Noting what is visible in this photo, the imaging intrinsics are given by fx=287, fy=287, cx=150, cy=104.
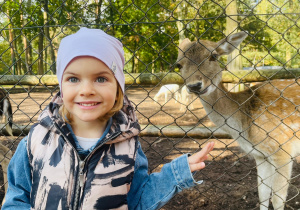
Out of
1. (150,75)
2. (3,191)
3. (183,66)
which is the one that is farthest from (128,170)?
(3,191)

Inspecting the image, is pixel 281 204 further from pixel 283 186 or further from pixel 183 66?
pixel 183 66

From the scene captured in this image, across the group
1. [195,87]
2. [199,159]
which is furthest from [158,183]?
[195,87]

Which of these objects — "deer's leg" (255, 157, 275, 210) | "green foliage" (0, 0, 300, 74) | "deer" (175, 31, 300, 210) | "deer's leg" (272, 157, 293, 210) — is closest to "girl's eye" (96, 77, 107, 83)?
"green foliage" (0, 0, 300, 74)

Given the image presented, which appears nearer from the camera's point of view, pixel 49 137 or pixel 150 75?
pixel 49 137

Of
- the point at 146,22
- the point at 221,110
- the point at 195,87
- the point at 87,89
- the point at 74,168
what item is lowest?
the point at 221,110

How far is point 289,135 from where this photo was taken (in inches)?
126

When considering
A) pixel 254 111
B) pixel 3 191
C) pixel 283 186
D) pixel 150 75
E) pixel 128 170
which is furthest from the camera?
pixel 3 191

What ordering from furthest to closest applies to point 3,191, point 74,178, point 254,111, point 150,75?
point 3,191
point 254,111
point 150,75
point 74,178

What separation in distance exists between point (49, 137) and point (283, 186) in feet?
8.66

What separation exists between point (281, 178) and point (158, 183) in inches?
81.6

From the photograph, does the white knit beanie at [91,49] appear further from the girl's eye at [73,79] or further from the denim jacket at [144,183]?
the denim jacket at [144,183]

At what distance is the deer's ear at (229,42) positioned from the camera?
3.05m

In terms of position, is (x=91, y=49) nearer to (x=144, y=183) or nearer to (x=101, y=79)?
(x=101, y=79)

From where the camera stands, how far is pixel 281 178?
3.15m
